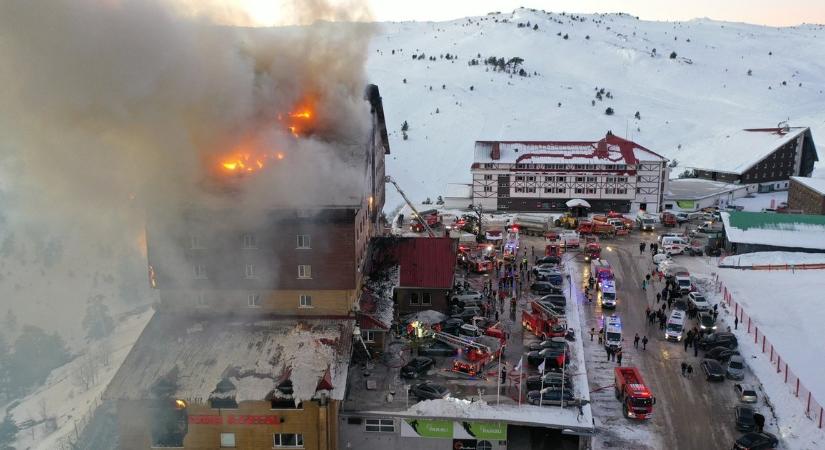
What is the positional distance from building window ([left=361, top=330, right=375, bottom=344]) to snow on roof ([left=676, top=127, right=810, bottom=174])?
172 feet

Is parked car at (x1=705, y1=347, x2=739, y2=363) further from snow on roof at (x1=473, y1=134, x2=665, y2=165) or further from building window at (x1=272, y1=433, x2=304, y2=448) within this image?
snow on roof at (x1=473, y1=134, x2=665, y2=165)

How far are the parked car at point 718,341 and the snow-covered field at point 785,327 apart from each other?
0.64 metres

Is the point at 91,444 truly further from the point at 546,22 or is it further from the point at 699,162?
the point at 546,22

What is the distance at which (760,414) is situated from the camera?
2581 cm

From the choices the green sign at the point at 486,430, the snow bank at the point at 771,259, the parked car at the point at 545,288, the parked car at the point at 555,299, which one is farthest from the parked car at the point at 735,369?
the snow bank at the point at 771,259

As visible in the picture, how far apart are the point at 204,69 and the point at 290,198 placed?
6.11 m

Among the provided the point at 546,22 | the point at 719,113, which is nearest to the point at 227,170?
the point at 719,113

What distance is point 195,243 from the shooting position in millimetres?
28812

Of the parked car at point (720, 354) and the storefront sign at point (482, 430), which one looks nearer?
the storefront sign at point (482, 430)

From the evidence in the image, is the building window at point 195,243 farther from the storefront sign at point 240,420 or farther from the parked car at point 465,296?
the parked car at point 465,296

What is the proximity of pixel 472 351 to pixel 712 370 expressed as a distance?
10.1 metres

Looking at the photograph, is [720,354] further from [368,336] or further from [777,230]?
[777,230]

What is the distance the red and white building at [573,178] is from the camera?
60375 millimetres

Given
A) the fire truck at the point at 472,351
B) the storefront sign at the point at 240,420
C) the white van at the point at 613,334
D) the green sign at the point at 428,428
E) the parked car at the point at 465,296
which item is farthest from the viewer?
the parked car at the point at 465,296
